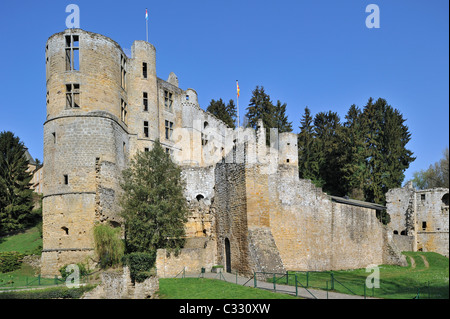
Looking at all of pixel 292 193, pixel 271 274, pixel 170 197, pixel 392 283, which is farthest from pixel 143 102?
pixel 392 283

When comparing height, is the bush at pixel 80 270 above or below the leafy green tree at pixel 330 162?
below

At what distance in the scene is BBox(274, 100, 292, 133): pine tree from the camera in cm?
5865

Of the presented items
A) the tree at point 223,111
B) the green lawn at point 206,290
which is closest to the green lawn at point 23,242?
the green lawn at point 206,290

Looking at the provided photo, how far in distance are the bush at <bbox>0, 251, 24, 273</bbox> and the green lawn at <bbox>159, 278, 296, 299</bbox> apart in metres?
14.5

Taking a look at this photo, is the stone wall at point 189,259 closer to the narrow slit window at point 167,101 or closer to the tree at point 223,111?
the narrow slit window at point 167,101

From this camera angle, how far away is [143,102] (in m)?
40.5

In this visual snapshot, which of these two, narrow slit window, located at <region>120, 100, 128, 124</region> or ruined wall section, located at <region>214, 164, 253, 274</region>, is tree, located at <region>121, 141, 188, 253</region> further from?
narrow slit window, located at <region>120, 100, 128, 124</region>

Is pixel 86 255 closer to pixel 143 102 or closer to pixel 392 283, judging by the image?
pixel 143 102

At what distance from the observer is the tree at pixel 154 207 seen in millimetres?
26875

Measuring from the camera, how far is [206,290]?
2008 cm

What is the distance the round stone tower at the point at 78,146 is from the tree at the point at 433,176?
1908 inches

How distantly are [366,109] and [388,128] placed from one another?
424 cm

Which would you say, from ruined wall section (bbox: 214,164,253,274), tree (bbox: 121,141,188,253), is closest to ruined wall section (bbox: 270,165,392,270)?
ruined wall section (bbox: 214,164,253,274)

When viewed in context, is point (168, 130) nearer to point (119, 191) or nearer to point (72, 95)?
point (119, 191)
